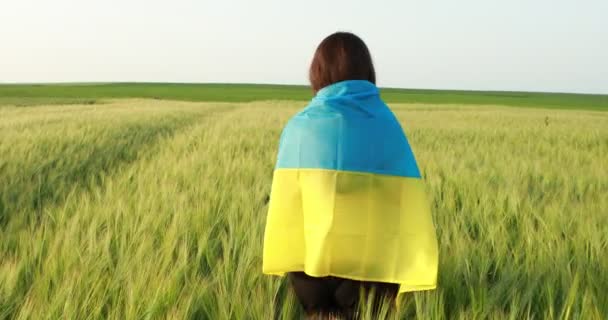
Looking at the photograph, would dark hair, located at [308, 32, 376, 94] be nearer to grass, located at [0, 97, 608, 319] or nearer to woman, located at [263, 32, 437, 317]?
woman, located at [263, 32, 437, 317]

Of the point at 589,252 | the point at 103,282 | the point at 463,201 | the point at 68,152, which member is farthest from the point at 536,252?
the point at 68,152

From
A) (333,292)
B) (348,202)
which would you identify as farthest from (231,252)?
(348,202)

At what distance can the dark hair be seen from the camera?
1.59 metres

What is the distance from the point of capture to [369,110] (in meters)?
1.55

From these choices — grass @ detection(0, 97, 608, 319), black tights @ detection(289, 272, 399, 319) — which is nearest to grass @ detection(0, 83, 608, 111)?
grass @ detection(0, 97, 608, 319)

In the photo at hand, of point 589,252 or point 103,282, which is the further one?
point 589,252

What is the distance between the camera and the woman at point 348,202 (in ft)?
4.96

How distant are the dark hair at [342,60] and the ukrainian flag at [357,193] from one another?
5 cm

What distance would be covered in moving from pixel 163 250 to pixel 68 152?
3377mm

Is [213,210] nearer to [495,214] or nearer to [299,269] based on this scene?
[299,269]

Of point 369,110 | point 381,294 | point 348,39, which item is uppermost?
point 348,39

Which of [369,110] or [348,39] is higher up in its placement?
[348,39]

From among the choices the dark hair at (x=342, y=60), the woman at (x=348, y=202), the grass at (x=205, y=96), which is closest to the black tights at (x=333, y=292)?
the woman at (x=348, y=202)

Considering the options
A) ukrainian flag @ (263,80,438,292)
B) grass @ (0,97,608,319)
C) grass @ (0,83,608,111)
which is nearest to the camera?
grass @ (0,97,608,319)
